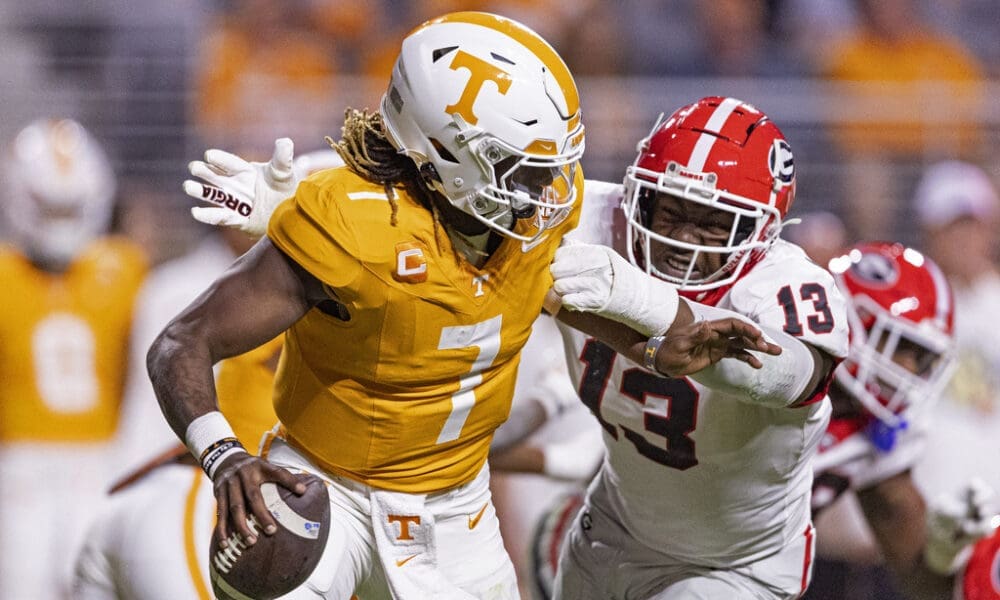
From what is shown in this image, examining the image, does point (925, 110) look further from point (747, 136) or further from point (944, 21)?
point (747, 136)

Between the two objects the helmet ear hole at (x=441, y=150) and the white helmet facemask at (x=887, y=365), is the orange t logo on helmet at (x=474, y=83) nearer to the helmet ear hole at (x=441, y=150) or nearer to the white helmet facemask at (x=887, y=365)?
the helmet ear hole at (x=441, y=150)

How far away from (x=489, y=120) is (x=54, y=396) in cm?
378

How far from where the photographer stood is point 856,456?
150 inches

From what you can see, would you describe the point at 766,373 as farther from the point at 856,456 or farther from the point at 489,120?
the point at 856,456

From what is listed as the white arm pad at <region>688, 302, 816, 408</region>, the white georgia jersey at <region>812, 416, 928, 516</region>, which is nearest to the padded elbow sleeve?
the white arm pad at <region>688, 302, 816, 408</region>

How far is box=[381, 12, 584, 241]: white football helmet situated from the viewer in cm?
266

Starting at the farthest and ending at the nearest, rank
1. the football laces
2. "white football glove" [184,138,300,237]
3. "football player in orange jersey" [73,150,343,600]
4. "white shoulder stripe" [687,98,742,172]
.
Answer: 1. "football player in orange jersey" [73,150,343,600]
2. "white shoulder stripe" [687,98,742,172]
3. "white football glove" [184,138,300,237]
4. the football laces

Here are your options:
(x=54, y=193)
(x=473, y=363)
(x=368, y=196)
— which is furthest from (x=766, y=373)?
(x=54, y=193)

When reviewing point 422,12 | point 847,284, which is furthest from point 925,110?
point 847,284

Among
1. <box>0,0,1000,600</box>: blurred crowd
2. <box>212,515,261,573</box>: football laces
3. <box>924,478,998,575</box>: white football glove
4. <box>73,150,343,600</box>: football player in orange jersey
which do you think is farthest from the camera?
<box>0,0,1000,600</box>: blurred crowd

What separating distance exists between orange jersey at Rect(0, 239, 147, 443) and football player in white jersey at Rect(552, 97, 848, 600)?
3.12 metres

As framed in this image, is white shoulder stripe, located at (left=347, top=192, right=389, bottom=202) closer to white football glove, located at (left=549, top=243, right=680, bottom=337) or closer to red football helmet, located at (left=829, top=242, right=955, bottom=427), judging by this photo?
white football glove, located at (left=549, top=243, right=680, bottom=337)

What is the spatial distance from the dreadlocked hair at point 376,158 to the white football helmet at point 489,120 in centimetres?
3

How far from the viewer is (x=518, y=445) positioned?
13.3 feet
